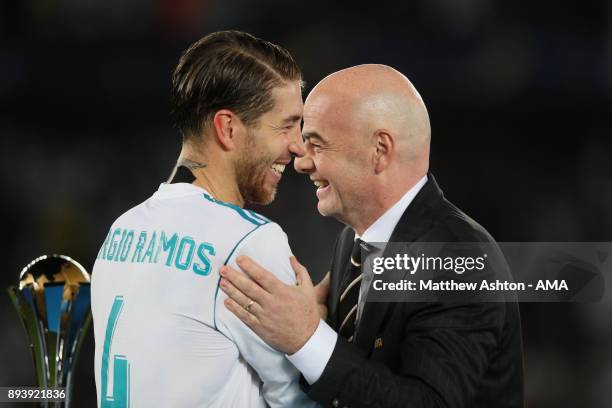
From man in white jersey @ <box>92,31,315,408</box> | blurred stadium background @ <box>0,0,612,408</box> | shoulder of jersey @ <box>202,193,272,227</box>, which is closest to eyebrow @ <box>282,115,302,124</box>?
man in white jersey @ <box>92,31,315,408</box>

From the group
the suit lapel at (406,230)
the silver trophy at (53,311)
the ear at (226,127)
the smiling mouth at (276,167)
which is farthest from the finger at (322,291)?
the ear at (226,127)

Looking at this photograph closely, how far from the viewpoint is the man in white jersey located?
1.58m

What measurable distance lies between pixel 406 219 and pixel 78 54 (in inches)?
142

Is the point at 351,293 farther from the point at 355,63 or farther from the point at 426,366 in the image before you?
the point at 355,63

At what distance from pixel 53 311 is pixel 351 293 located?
817mm

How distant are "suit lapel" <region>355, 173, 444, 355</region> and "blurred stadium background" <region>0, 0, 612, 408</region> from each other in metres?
2.53

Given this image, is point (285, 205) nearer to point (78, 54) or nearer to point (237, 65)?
point (78, 54)

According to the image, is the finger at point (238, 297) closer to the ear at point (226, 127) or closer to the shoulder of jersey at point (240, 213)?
the shoulder of jersey at point (240, 213)

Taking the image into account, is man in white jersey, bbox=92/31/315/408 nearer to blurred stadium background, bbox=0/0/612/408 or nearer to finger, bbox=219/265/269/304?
finger, bbox=219/265/269/304

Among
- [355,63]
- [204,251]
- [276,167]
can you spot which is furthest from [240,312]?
[355,63]

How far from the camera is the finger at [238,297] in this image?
155 centimetres

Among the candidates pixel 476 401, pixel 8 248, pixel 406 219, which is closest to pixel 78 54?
pixel 8 248

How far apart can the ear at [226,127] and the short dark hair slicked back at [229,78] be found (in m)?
0.01

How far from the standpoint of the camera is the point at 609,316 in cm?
478
